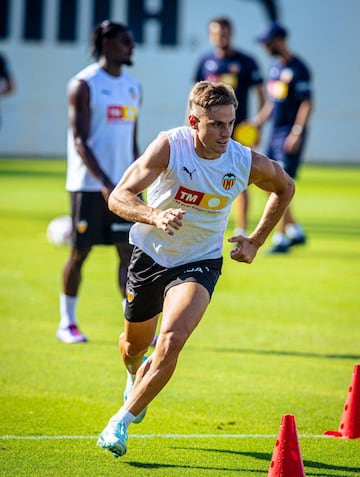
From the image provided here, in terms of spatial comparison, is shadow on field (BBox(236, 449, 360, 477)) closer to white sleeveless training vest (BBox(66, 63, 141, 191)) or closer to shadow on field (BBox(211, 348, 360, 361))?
shadow on field (BBox(211, 348, 360, 361))

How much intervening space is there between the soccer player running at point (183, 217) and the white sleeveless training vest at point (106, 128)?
3047mm

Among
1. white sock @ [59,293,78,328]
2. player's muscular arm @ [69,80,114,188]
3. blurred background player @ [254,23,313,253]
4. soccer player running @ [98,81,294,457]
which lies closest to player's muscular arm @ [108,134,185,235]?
soccer player running @ [98,81,294,457]

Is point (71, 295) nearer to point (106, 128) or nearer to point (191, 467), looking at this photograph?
point (106, 128)

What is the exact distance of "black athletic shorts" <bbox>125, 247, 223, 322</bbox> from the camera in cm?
644

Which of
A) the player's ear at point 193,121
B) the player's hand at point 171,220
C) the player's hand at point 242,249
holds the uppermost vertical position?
the player's ear at point 193,121

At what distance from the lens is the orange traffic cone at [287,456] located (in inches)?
220

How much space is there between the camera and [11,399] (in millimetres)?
7586

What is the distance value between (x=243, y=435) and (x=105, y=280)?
6296 mm

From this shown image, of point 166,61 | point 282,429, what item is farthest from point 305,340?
point 166,61

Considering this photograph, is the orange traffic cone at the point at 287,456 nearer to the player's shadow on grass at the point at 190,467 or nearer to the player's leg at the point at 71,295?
the player's shadow on grass at the point at 190,467

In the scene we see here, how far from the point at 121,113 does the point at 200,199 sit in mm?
3479

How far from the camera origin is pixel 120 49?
9.55 m

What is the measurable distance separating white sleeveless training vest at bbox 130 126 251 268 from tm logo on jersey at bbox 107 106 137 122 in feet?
10.3

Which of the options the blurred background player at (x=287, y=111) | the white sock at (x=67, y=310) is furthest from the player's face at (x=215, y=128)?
the blurred background player at (x=287, y=111)
